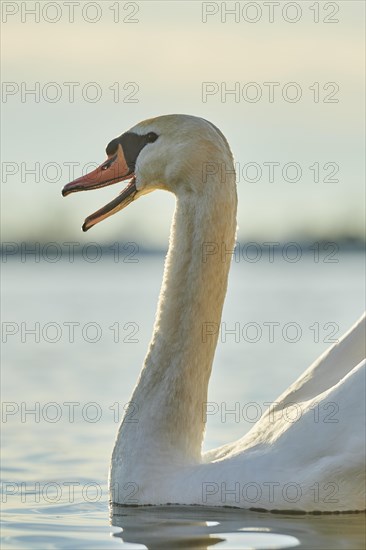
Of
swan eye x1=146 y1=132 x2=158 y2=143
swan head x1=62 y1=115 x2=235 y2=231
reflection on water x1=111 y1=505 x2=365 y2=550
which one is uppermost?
swan eye x1=146 y1=132 x2=158 y2=143

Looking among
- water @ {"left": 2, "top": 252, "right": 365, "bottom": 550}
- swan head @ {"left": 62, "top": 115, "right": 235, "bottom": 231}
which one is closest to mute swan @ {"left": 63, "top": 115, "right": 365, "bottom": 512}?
swan head @ {"left": 62, "top": 115, "right": 235, "bottom": 231}

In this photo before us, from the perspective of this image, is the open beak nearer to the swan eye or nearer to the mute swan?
the mute swan

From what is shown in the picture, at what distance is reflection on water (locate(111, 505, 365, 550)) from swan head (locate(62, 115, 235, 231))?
1.90 meters

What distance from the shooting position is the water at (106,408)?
8.35 meters

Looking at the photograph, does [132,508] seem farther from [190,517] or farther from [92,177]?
[92,177]

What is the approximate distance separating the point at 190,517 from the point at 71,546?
803mm

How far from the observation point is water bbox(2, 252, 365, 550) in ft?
27.4

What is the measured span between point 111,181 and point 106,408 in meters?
4.65

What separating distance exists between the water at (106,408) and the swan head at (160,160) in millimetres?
1828

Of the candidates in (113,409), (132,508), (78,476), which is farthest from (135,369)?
(132,508)

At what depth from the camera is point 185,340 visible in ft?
31.3

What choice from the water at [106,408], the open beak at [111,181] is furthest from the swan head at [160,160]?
the water at [106,408]

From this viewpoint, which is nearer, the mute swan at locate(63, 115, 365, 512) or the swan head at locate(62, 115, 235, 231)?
the mute swan at locate(63, 115, 365, 512)

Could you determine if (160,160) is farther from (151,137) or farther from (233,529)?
(233,529)
